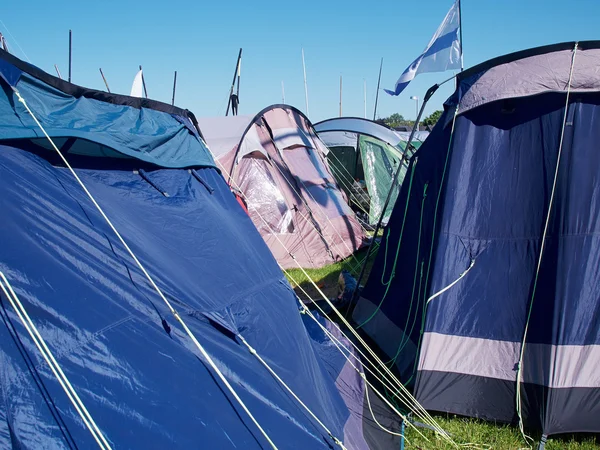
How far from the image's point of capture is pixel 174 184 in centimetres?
347

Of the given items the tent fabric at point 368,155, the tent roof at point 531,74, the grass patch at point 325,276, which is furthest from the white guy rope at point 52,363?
the tent fabric at point 368,155

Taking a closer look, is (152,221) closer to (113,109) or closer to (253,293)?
(253,293)

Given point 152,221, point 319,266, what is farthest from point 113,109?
point 319,266

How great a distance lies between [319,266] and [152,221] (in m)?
5.05

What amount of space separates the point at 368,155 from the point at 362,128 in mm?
797

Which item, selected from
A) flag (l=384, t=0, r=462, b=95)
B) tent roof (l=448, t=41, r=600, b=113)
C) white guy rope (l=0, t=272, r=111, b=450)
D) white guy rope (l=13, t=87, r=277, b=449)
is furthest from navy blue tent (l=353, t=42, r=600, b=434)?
white guy rope (l=0, t=272, r=111, b=450)

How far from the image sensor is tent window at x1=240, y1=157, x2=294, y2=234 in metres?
7.94

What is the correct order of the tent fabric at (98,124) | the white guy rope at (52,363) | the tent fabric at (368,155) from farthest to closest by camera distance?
the tent fabric at (368,155) < the tent fabric at (98,124) < the white guy rope at (52,363)

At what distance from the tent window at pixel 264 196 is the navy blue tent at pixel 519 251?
4.09m

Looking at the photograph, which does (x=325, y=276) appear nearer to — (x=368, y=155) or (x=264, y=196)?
(x=264, y=196)

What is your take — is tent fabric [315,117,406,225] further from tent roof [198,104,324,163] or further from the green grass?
the green grass

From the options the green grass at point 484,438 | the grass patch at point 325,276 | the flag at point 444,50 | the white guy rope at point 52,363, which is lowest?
the green grass at point 484,438

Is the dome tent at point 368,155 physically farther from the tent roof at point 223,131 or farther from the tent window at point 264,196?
the tent window at point 264,196

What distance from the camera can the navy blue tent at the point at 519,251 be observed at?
3580 millimetres
